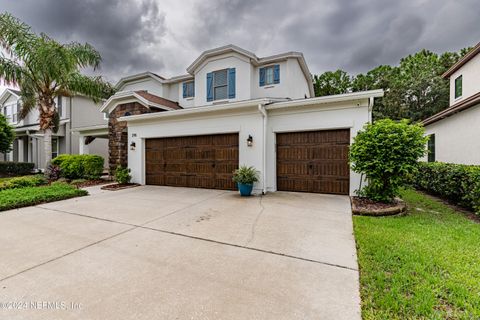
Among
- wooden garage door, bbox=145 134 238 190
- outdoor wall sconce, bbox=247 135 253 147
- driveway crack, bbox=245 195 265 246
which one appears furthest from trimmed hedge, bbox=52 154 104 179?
driveway crack, bbox=245 195 265 246

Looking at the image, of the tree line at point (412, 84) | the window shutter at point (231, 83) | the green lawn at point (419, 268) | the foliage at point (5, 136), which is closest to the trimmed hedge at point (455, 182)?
the green lawn at point (419, 268)

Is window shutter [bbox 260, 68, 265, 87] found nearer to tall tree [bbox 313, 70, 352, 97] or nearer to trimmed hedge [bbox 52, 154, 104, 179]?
trimmed hedge [bbox 52, 154, 104, 179]

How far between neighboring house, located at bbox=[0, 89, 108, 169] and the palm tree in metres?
3.55

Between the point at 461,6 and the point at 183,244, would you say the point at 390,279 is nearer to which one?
the point at 183,244

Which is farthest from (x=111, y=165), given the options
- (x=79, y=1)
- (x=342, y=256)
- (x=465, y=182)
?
(x=465, y=182)

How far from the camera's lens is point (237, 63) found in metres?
11.8

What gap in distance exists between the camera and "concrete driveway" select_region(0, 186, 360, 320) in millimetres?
2105

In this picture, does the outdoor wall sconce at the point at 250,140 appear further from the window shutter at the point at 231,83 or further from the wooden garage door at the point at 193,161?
the window shutter at the point at 231,83

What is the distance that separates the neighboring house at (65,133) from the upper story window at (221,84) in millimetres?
8739

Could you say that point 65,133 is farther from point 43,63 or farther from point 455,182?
point 455,182

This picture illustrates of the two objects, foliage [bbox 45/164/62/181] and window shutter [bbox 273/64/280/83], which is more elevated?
window shutter [bbox 273/64/280/83]

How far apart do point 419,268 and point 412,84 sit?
22809mm

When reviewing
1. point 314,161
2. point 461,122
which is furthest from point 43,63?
point 461,122

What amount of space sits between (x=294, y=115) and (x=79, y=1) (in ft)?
32.4
